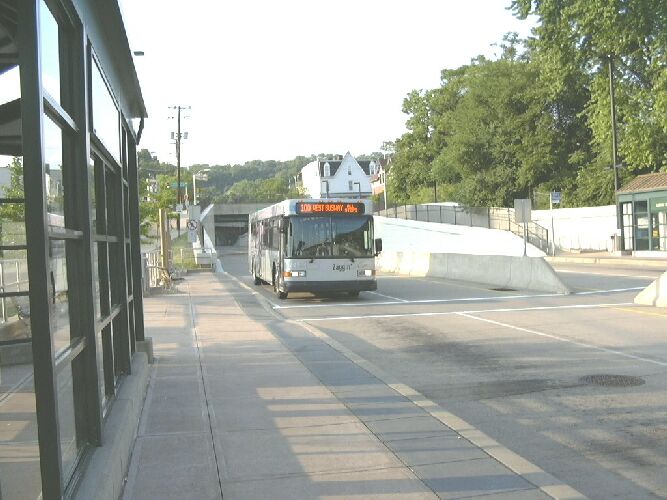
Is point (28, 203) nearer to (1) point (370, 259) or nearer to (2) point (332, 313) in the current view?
(2) point (332, 313)

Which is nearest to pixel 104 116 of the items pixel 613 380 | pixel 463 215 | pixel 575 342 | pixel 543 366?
pixel 613 380

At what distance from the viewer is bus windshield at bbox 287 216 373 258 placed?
1978cm

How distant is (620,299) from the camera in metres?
17.6

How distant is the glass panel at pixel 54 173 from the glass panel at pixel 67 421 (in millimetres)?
802

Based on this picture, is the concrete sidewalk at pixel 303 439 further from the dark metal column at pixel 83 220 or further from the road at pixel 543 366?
the dark metal column at pixel 83 220

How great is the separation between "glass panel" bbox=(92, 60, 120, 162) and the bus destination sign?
13.0m

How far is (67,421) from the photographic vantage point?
384 centimetres

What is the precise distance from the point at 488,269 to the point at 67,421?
71.3ft

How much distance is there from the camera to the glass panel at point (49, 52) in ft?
11.0

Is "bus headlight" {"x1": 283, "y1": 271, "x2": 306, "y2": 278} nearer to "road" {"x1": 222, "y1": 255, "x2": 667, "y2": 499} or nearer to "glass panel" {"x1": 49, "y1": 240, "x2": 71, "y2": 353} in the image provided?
"road" {"x1": 222, "y1": 255, "x2": 667, "y2": 499}

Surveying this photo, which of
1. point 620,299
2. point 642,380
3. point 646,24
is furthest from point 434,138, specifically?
point 642,380

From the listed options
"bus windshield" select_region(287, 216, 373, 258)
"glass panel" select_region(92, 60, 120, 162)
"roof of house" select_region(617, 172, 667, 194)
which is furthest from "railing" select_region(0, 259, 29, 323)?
"roof of house" select_region(617, 172, 667, 194)

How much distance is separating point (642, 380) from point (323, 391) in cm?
386

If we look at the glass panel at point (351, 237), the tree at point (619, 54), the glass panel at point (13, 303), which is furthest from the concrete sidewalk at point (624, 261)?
the glass panel at point (13, 303)
